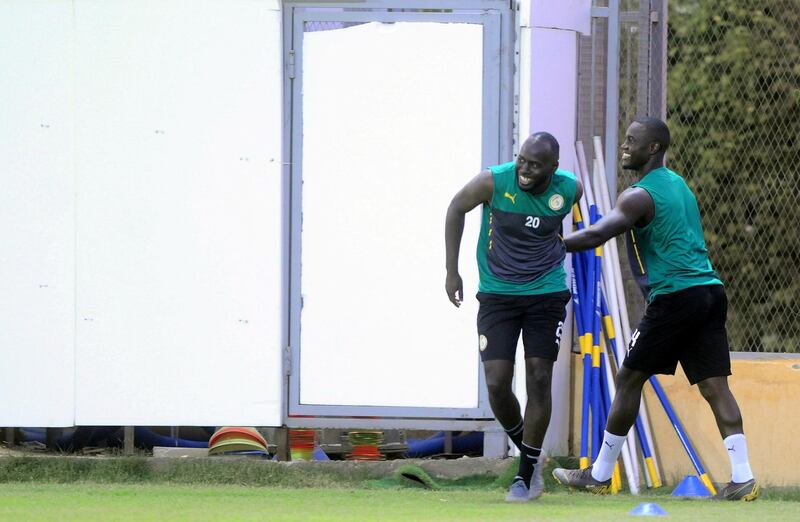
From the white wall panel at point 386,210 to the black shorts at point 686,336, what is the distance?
136cm

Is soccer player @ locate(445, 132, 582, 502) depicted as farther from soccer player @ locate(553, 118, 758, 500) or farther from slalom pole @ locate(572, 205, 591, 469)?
slalom pole @ locate(572, 205, 591, 469)

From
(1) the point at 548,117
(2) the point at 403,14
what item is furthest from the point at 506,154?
(2) the point at 403,14

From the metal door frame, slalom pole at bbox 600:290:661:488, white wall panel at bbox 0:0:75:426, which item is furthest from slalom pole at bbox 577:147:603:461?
white wall panel at bbox 0:0:75:426

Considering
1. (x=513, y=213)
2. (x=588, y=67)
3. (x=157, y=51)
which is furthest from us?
(x=588, y=67)

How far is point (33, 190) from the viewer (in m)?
8.12

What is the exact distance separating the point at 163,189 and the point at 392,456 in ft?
6.68

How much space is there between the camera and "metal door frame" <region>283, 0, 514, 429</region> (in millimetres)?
8141

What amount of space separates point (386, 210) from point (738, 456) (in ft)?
7.80

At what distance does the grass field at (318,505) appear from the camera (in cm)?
611

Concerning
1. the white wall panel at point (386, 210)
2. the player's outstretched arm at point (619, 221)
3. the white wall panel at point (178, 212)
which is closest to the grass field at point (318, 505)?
the white wall panel at point (178, 212)

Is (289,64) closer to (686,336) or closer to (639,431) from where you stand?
(686,336)

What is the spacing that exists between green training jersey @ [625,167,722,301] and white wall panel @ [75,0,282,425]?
218 cm

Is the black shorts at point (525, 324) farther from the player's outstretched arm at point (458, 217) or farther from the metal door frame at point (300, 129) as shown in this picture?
the metal door frame at point (300, 129)

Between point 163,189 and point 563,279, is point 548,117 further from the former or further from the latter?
point 163,189
